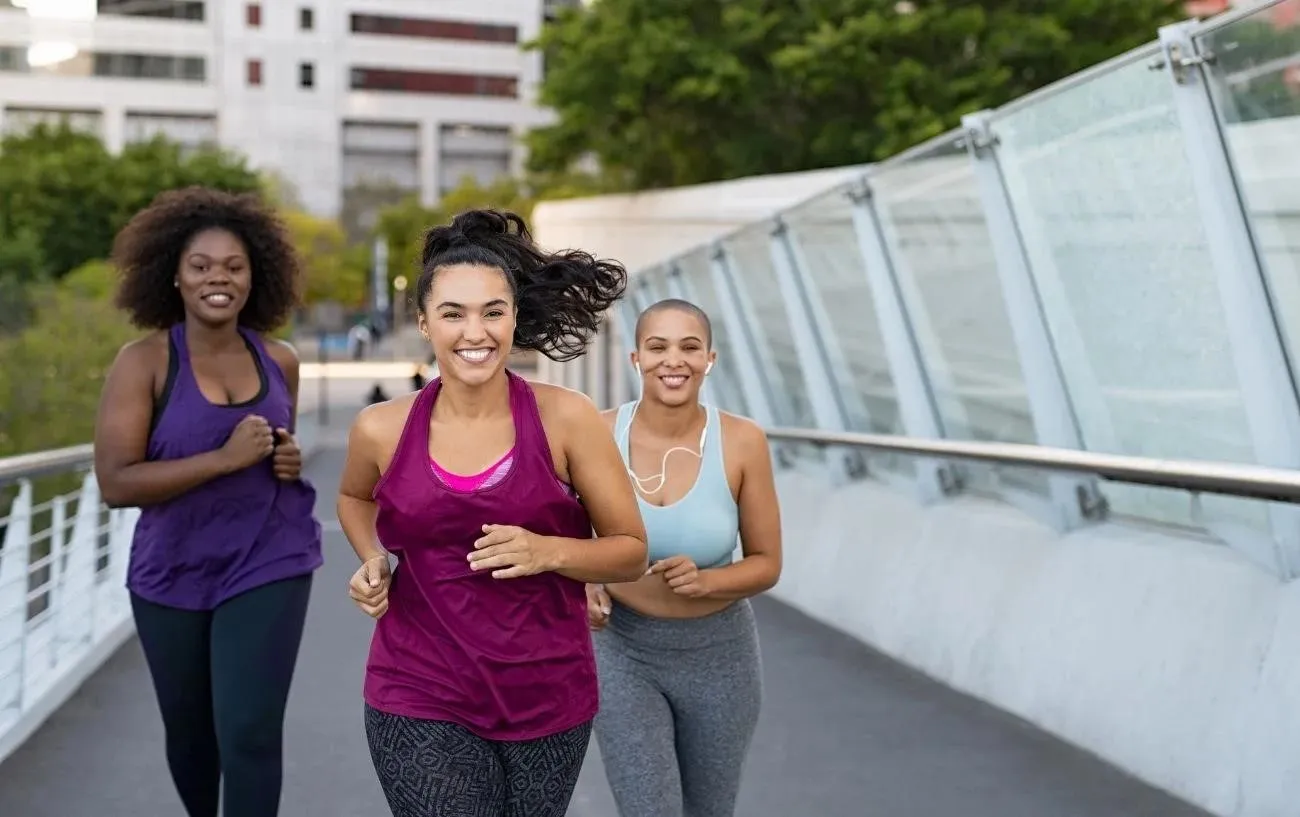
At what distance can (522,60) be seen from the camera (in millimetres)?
111625

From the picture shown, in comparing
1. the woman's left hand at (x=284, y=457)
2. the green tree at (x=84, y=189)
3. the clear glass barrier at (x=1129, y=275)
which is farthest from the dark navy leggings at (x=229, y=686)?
the green tree at (x=84, y=189)

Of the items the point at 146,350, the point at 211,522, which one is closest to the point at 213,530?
the point at 211,522

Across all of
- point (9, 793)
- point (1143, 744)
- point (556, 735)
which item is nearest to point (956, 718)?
point (1143, 744)

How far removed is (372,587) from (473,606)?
0.19 m

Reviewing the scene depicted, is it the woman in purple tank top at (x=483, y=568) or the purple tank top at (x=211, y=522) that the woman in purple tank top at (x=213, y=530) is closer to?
the purple tank top at (x=211, y=522)

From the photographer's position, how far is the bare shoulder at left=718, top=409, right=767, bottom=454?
4746mm

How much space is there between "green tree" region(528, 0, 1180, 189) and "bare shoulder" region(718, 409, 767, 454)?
2948 cm

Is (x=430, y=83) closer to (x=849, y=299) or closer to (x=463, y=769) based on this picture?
(x=849, y=299)

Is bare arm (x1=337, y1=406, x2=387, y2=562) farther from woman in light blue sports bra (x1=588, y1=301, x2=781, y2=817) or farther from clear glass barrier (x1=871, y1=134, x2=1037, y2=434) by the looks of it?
clear glass barrier (x1=871, y1=134, x2=1037, y2=434)

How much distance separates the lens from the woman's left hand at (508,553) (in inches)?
133

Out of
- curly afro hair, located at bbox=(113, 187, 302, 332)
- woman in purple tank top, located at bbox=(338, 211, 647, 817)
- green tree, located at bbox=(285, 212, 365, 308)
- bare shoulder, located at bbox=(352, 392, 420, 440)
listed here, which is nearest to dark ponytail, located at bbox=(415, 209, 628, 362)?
woman in purple tank top, located at bbox=(338, 211, 647, 817)

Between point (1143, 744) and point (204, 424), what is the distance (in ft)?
10.8

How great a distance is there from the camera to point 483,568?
3.44 m

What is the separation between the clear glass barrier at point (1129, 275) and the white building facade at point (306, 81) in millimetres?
93287
